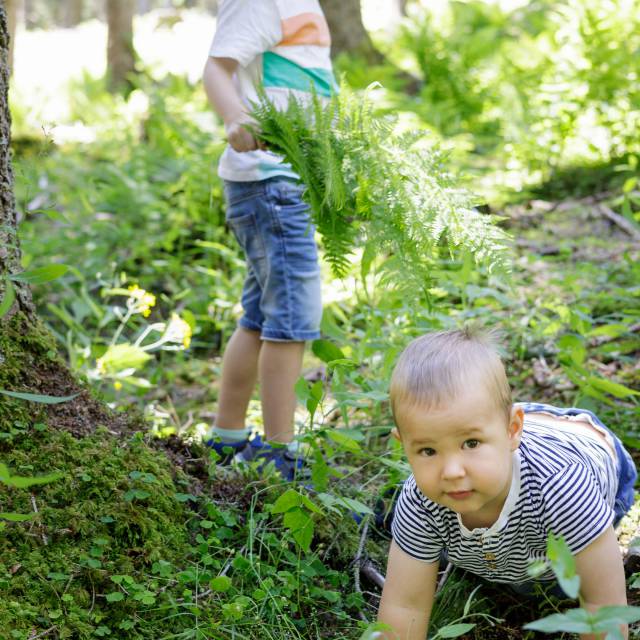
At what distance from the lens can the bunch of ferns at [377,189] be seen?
218cm

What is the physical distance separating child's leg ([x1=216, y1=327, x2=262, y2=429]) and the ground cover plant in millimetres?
172

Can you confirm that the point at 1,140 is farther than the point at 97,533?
Yes

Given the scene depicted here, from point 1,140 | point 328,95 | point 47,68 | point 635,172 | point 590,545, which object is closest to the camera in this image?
point 590,545

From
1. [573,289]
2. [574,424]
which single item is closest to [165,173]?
[573,289]

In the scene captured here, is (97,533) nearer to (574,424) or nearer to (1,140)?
(1,140)

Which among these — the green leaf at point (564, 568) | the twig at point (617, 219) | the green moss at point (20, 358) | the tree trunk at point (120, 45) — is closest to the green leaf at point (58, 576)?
the green moss at point (20, 358)

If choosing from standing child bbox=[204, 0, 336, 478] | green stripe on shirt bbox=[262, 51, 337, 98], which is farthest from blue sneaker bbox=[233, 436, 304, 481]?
green stripe on shirt bbox=[262, 51, 337, 98]

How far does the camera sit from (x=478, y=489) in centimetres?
186

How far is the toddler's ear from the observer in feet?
6.39

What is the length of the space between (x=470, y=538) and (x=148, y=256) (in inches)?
142

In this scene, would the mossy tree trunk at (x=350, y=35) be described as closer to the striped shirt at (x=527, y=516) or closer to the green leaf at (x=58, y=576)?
the striped shirt at (x=527, y=516)

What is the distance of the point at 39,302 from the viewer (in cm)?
491

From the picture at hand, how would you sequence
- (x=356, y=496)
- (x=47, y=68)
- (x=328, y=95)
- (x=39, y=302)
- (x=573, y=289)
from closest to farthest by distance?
(x=356, y=496)
(x=328, y=95)
(x=573, y=289)
(x=39, y=302)
(x=47, y=68)

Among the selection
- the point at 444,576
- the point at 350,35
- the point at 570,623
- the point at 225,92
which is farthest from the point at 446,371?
the point at 350,35
